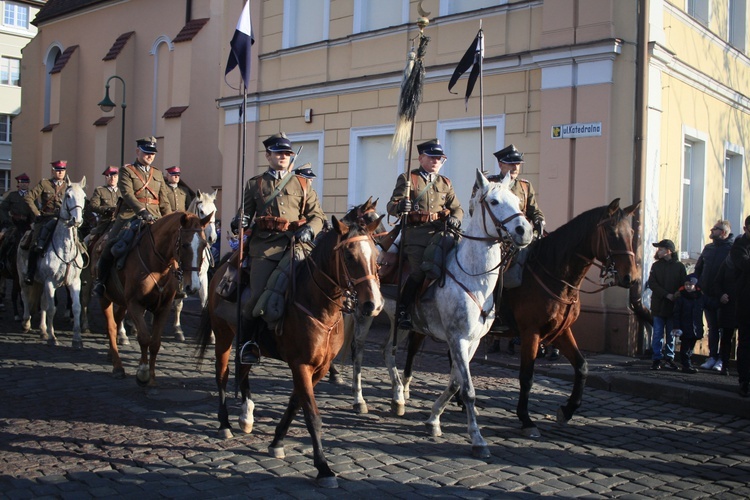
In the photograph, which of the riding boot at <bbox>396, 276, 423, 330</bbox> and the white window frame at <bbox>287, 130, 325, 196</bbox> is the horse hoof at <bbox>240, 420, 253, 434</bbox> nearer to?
the riding boot at <bbox>396, 276, 423, 330</bbox>

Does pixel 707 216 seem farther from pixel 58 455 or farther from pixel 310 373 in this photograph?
pixel 58 455

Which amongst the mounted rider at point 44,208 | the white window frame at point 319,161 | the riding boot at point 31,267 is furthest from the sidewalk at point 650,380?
the riding boot at point 31,267

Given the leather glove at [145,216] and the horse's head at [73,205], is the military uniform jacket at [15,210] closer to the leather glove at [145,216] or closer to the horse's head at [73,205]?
the horse's head at [73,205]

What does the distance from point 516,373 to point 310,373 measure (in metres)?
5.22

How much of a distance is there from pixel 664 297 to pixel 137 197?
7619mm

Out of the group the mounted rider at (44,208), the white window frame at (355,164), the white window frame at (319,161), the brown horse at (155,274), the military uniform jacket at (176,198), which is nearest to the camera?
the brown horse at (155,274)

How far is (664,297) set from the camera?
1061cm

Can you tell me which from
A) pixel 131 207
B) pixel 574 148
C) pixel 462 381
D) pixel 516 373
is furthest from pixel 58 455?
pixel 574 148

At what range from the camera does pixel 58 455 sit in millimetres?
6211

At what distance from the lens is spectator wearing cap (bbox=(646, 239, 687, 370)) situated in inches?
416

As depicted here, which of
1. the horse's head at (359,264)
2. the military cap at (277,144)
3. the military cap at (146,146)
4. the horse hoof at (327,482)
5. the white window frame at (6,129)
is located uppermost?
the white window frame at (6,129)

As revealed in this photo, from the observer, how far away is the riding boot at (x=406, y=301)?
764 centimetres

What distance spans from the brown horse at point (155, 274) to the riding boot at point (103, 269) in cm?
15

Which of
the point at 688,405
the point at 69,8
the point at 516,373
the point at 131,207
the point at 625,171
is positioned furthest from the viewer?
the point at 69,8
